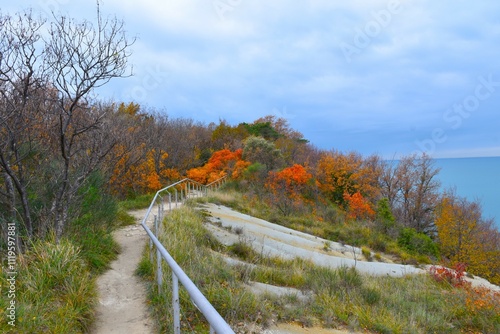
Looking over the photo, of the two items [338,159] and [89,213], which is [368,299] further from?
[338,159]

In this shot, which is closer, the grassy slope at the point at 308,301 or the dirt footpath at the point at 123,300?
the dirt footpath at the point at 123,300

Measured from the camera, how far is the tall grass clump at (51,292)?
4.22 metres

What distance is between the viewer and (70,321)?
4480 mm

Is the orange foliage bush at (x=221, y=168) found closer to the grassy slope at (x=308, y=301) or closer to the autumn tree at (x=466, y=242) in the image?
the autumn tree at (x=466, y=242)

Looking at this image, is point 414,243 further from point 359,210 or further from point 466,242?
point 466,242

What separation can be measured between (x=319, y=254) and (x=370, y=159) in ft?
113

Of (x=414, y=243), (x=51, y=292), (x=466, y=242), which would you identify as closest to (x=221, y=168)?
(x=414, y=243)

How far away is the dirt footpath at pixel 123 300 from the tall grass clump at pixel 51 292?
0.27 meters

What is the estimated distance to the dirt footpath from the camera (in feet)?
16.1

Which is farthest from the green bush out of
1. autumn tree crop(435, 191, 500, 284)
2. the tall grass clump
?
the tall grass clump

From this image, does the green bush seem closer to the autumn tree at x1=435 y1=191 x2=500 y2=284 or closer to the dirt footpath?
the autumn tree at x1=435 y1=191 x2=500 y2=284

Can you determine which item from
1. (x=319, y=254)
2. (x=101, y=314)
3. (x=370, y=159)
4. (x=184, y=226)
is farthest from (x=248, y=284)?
(x=370, y=159)

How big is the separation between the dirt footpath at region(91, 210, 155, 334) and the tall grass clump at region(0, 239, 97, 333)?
0.89 ft

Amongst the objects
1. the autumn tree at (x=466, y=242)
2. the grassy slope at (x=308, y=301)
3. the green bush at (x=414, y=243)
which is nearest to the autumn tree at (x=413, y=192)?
the autumn tree at (x=466, y=242)
